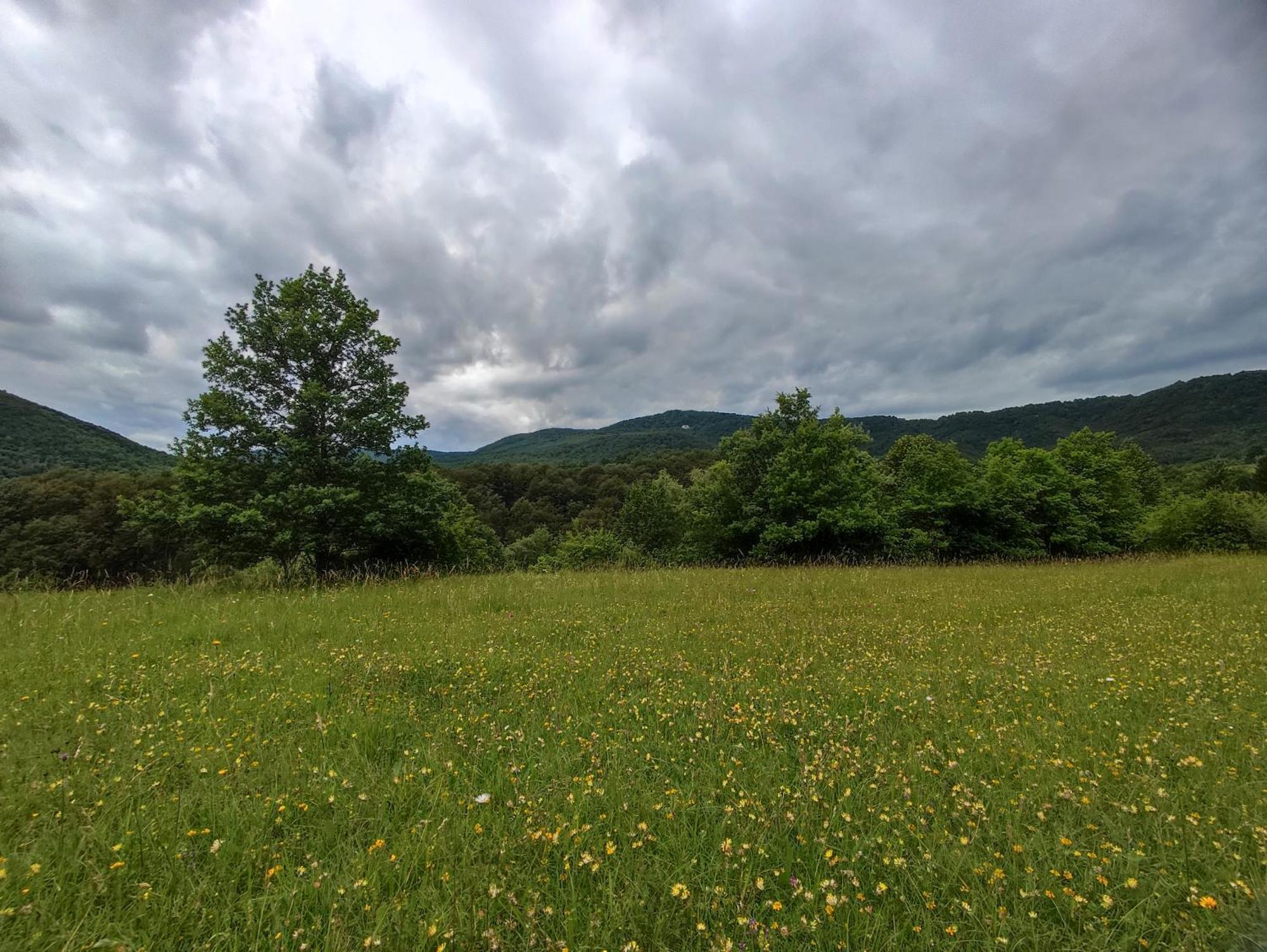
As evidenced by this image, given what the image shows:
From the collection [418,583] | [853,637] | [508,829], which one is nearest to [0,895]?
[508,829]

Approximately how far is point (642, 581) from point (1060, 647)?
24.4 ft

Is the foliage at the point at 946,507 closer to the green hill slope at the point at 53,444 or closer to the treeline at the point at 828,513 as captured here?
the treeline at the point at 828,513

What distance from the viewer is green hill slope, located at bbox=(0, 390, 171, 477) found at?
278 ft

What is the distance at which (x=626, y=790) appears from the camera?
3.28m

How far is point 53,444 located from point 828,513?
14420cm

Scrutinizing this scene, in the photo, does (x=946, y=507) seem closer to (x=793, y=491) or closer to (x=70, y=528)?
(x=793, y=491)

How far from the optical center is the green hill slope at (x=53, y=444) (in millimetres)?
84625

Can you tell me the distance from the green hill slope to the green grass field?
10246cm

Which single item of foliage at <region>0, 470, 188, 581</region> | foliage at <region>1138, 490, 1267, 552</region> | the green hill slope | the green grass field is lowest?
foliage at <region>1138, 490, 1267, 552</region>

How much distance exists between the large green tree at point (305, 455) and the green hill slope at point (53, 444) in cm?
9039

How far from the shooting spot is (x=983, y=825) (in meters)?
2.95

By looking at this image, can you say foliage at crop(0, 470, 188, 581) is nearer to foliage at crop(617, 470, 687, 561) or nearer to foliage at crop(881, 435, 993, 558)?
foliage at crop(617, 470, 687, 561)

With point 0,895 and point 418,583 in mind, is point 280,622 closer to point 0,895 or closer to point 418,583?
point 418,583

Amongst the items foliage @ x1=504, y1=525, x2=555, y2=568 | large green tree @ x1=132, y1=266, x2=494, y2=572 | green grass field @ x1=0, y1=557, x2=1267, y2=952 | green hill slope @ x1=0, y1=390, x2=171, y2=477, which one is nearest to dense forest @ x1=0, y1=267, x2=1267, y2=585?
large green tree @ x1=132, y1=266, x2=494, y2=572
